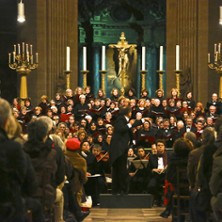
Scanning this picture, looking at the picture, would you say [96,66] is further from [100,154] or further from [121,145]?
[121,145]

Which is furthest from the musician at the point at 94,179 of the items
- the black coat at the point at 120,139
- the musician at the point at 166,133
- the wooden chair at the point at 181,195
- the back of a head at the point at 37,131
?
the back of a head at the point at 37,131

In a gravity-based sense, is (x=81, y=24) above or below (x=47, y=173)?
above

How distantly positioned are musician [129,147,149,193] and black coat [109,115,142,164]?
62.9 inches

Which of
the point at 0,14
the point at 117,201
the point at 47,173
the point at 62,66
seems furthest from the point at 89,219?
the point at 0,14

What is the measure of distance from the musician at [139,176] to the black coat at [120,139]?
1.60 meters

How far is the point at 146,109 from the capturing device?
2105 centimetres

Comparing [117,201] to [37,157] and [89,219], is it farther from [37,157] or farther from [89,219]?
[37,157]

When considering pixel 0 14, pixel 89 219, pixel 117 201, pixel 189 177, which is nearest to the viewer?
pixel 189 177

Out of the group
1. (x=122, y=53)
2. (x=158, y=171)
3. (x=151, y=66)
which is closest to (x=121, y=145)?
(x=158, y=171)

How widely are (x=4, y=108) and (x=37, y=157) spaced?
2.03 m

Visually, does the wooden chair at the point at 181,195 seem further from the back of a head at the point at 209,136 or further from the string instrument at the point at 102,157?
the string instrument at the point at 102,157

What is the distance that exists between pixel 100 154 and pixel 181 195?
18.0ft

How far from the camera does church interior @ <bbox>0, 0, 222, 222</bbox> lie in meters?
10.8

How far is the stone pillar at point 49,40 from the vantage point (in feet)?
85.1
